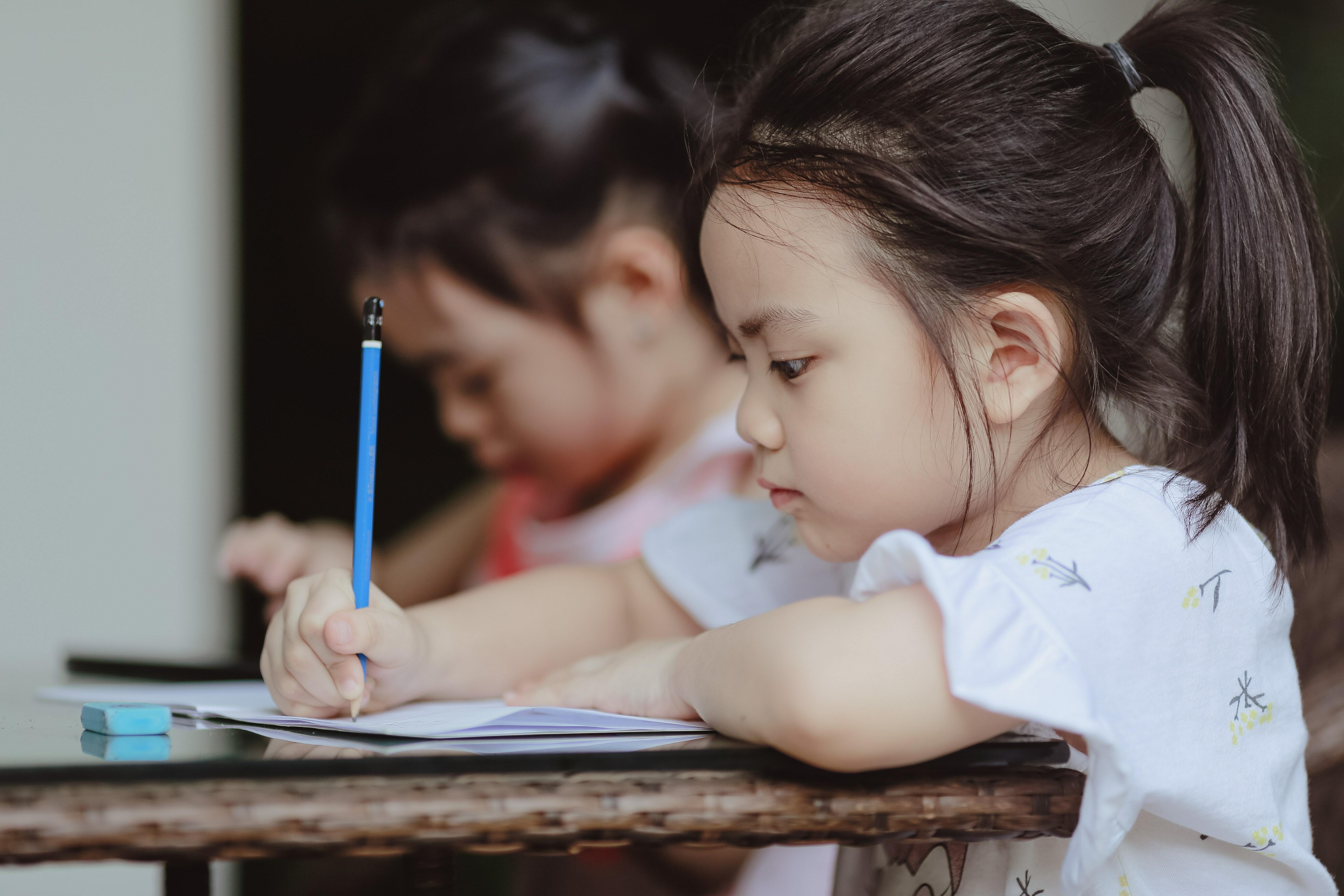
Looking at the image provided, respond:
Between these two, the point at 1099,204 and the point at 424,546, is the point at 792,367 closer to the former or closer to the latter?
the point at 1099,204

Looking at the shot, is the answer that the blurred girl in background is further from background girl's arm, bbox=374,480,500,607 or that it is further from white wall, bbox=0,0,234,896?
white wall, bbox=0,0,234,896

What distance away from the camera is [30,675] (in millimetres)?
963

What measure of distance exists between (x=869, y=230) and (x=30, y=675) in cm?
85

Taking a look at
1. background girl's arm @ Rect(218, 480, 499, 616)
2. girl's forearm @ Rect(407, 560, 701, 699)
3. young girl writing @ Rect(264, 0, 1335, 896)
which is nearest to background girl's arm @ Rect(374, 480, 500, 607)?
background girl's arm @ Rect(218, 480, 499, 616)

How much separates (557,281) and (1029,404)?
922mm

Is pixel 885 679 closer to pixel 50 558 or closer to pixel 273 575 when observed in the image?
pixel 273 575

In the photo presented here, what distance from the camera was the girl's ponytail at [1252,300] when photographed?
25.1 inches

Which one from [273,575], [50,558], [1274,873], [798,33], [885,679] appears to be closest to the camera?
[885,679]

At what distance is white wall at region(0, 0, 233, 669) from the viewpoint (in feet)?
5.51

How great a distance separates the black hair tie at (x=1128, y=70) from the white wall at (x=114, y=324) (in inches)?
58.5

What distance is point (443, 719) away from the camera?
21.5 inches

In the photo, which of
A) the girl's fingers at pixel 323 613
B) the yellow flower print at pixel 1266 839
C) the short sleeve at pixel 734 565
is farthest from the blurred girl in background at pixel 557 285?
the yellow flower print at pixel 1266 839

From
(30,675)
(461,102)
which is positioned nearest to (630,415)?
(461,102)

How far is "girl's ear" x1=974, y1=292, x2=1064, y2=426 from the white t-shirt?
71 millimetres
